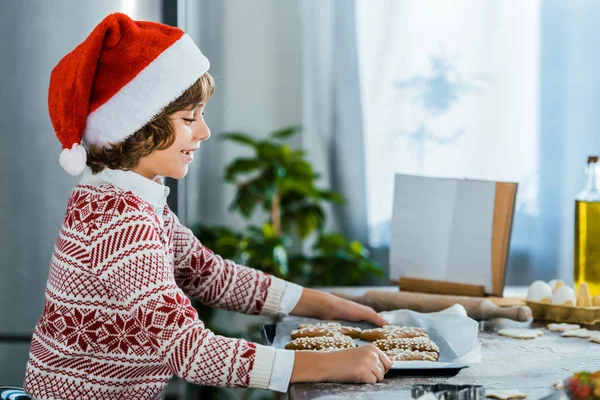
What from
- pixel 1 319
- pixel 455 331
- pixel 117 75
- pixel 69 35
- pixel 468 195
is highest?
pixel 69 35

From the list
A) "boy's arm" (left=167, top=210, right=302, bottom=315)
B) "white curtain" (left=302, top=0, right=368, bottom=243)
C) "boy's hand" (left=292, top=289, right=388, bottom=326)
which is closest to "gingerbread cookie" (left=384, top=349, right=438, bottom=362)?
"boy's hand" (left=292, top=289, right=388, bottom=326)

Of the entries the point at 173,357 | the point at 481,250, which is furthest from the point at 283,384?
the point at 481,250

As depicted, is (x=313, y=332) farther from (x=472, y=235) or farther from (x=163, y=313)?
(x=472, y=235)

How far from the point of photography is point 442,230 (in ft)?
5.39

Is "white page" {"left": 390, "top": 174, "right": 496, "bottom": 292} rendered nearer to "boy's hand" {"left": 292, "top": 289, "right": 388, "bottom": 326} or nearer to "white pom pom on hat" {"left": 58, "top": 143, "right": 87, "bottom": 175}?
"boy's hand" {"left": 292, "top": 289, "right": 388, "bottom": 326}

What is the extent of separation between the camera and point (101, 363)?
116 cm

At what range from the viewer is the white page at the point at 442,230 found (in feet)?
5.24

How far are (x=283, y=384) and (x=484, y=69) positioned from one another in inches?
97.0

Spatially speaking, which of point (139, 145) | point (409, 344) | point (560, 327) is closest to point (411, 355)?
point (409, 344)

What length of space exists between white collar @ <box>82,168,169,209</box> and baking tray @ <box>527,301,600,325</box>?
2.59 feet

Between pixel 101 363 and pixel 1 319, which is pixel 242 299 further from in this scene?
pixel 1 319

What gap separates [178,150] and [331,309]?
45cm

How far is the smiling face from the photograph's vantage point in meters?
1.20

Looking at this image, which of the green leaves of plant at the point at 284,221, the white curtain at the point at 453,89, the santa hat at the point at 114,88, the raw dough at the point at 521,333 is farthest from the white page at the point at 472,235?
the white curtain at the point at 453,89
